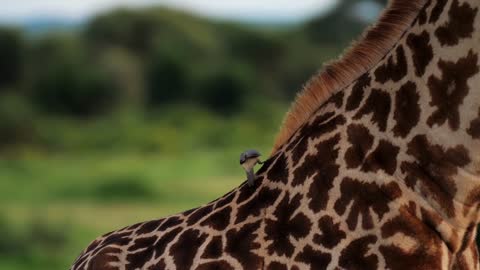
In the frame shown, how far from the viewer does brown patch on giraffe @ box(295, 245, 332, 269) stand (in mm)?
3566

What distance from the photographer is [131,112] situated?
3812cm

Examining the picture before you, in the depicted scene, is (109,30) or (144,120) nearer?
(144,120)

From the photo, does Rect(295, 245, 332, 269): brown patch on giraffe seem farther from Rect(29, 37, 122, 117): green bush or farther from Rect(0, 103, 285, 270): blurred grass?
Rect(29, 37, 122, 117): green bush

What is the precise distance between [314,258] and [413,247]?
0.31 metres

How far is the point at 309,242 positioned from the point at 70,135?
33553mm

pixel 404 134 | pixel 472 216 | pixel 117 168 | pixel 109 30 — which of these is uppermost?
pixel 109 30

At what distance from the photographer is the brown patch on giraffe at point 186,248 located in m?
3.84

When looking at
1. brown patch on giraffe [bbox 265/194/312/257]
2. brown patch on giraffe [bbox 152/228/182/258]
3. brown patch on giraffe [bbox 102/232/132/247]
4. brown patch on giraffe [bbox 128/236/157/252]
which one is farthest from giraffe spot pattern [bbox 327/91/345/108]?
brown patch on giraffe [bbox 102/232/132/247]

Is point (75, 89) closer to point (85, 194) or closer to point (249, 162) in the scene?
point (85, 194)

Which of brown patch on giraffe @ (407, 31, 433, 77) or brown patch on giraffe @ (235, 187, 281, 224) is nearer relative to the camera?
→ brown patch on giraffe @ (407, 31, 433, 77)

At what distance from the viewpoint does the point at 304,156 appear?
3.74m

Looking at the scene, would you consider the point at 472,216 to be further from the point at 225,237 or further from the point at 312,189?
the point at 225,237

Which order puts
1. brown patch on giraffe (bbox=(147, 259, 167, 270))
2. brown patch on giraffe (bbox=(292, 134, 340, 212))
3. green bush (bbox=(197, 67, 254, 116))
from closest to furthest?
1. brown patch on giraffe (bbox=(292, 134, 340, 212))
2. brown patch on giraffe (bbox=(147, 259, 167, 270))
3. green bush (bbox=(197, 67, 254, 116))

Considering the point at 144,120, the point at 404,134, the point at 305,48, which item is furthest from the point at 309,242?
the point at 305,48
